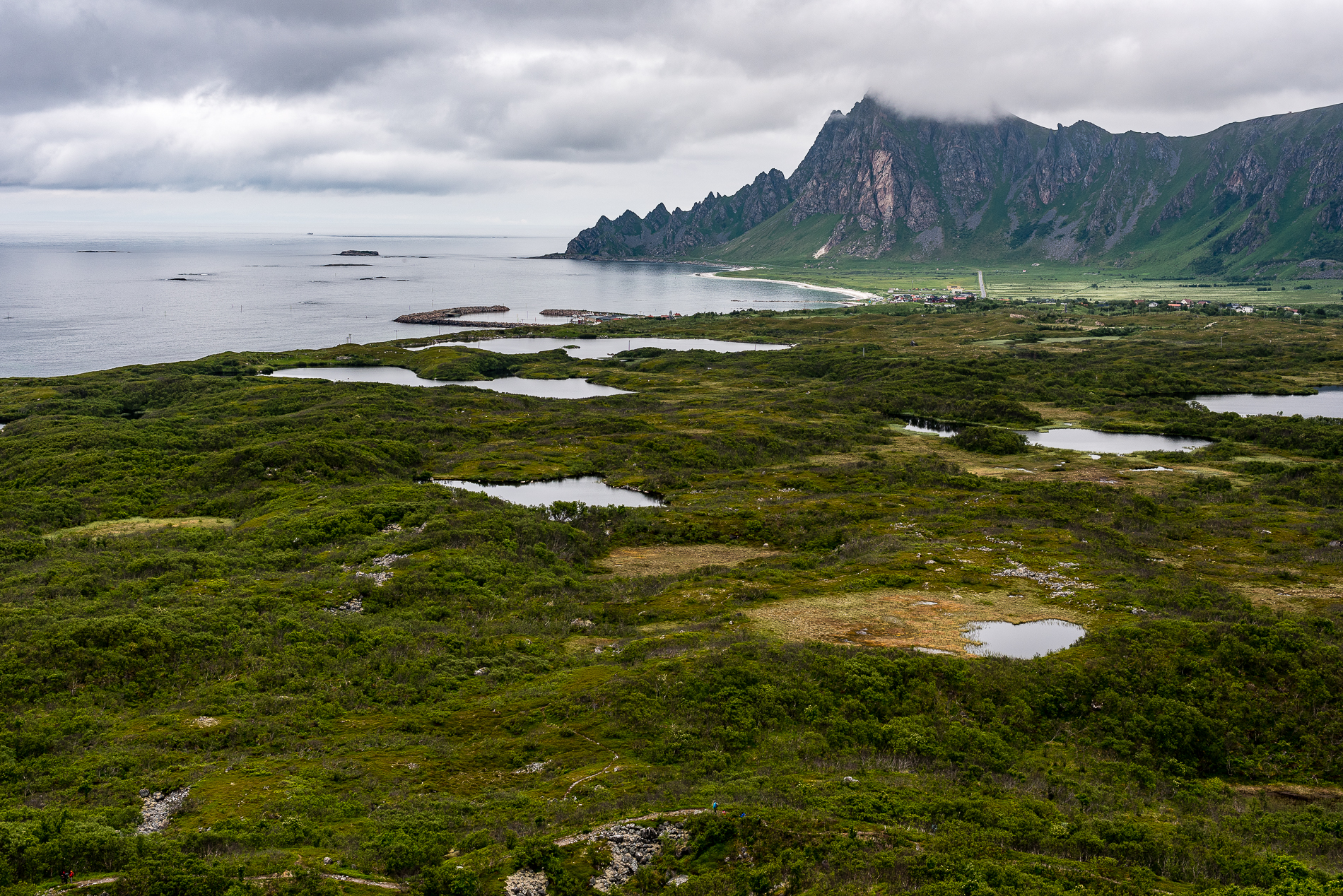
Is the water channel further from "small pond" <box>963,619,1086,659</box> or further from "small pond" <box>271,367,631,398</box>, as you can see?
"small pond" <box>963,619,1086,659</box>

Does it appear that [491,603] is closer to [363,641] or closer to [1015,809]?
[363,641]

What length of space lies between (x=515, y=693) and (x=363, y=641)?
376 inches

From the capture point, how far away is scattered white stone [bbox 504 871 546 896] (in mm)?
19391

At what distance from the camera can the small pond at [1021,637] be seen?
37656 mm

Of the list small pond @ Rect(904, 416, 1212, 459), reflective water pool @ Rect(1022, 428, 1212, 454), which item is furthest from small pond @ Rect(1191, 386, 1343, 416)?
small pond @ Rect(904, 416, 1212, 459)

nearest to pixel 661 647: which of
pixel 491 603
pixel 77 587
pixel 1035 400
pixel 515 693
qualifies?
pixel 515 693

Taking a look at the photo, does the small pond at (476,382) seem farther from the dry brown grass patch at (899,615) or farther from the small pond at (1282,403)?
the small pond at (1282,403)

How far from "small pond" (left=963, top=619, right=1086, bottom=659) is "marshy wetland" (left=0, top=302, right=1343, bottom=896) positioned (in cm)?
51

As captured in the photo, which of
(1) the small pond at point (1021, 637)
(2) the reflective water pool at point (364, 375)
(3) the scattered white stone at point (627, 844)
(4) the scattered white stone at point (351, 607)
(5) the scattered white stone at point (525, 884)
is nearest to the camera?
(5) the scattered white stone at point (525, 884)

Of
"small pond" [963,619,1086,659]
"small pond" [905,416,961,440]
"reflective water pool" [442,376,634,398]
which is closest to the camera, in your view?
"small pond" [963,619,1086,659]

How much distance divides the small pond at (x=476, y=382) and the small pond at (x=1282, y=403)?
10123cm

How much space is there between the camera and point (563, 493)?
260ft

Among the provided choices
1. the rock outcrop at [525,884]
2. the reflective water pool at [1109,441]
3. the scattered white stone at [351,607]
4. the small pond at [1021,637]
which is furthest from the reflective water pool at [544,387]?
the rock outcrop at [525,884]

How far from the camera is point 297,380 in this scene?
5335 inches
